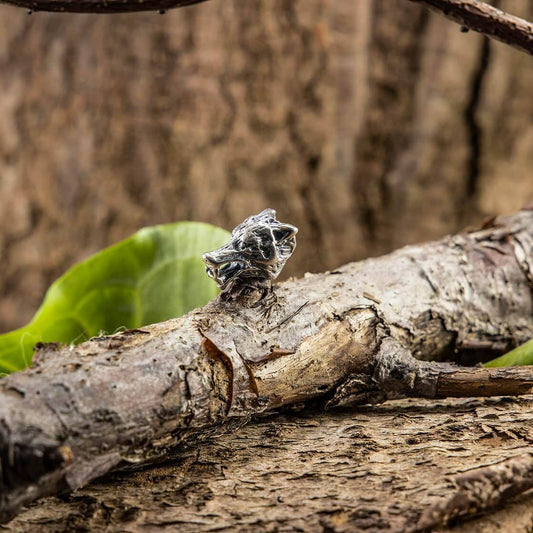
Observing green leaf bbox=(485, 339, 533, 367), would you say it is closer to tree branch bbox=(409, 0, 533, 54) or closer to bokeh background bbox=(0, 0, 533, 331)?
tree branch bbox=(409, 0, 533, 54)

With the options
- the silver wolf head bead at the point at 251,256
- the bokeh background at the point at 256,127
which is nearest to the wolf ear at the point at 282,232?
the silver wolf head bead at the point at 251,256

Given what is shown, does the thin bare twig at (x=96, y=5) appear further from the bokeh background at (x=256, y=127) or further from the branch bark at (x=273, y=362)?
the bokeh background at (x=256, y=127)

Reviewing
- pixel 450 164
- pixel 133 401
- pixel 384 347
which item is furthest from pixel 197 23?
pixel 133 401

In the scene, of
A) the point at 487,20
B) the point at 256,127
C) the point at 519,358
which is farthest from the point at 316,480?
the point at 256,127

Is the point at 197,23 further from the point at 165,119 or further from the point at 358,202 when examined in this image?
the point at 358,202

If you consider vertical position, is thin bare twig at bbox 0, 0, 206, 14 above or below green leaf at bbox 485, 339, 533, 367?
above

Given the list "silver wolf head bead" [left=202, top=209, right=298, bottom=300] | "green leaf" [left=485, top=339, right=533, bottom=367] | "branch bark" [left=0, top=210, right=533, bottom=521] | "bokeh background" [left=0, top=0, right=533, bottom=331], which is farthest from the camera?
"bokeh background" [left=0, top=0, right=533, bottom=331]

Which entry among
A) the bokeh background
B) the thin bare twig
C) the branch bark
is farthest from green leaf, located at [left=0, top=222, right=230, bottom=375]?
the bokeh background

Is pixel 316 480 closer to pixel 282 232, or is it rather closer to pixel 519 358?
pixel 282 232

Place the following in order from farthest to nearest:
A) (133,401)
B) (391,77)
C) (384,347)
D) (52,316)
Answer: (391,77) < (52,316) < (384,347) < (133,401)
